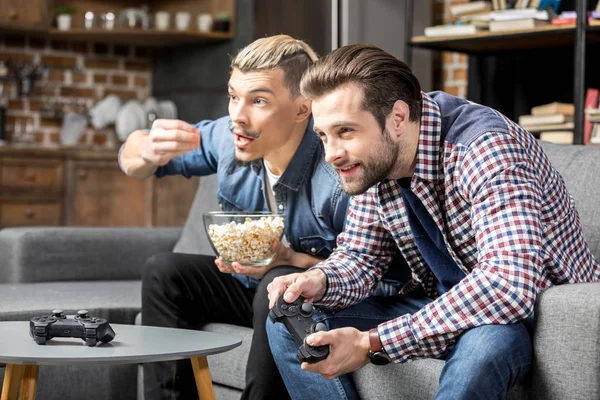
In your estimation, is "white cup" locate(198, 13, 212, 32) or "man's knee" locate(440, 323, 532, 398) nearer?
"man's knee" locate(440, 323, 532, 398)

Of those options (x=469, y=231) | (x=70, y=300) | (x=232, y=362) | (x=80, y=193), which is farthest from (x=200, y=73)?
(x=469, y=231)

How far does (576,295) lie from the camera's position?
1.47 m

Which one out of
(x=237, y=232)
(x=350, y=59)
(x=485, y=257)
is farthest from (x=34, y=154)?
(x=485, y=257)

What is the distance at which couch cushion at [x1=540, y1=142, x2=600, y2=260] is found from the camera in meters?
1.98

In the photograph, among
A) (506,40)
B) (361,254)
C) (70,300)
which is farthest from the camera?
(506,40)

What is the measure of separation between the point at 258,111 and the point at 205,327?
22.3 inches

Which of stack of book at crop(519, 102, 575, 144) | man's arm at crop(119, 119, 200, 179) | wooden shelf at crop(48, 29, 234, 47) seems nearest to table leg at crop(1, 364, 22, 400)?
man's arm at crop(119, 119, 200, 179)

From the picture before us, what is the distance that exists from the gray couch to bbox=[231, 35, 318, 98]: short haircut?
63 centimetres

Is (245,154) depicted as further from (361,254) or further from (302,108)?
(361,254)

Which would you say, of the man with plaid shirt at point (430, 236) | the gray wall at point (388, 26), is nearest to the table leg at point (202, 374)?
the man with plaid shirt at point (430, 236)

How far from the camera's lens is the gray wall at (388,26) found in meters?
4.43

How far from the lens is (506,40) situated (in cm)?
384

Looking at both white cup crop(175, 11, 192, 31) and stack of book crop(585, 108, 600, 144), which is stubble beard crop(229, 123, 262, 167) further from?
white cup crop(175, 11, 192, 31)

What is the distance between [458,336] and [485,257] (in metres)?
0.14
